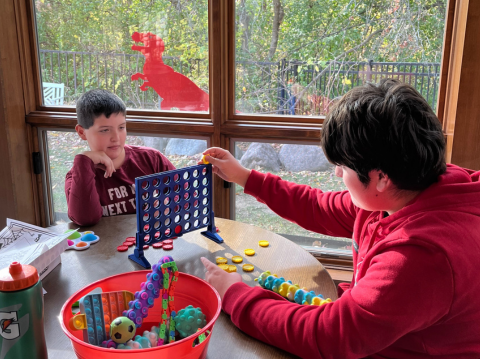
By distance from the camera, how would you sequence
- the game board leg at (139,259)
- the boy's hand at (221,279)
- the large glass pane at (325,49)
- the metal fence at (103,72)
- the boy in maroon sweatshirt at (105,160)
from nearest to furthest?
1. the boy's hand at (221,279)
2. the game board leg at (139,259)
3. the boy in maroon sweatshirt at (105,160)
4. the large glass pane at (325,49)
5. the metal fence at (103,72)

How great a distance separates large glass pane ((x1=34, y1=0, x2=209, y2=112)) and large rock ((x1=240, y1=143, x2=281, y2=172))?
0.97 feet

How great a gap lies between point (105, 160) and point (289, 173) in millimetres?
821

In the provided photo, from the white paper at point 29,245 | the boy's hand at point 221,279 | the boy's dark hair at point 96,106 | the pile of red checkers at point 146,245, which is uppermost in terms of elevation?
the boy's dark hair at point 96,106

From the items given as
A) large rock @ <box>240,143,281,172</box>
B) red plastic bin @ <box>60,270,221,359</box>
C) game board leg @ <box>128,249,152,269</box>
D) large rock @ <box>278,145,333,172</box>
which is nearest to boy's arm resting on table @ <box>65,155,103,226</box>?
game board leg @ <box>128,249,152,269</box>

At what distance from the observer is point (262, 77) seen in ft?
6.35

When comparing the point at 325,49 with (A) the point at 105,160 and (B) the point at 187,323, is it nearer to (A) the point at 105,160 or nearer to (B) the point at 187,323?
(A) the point at 105,160

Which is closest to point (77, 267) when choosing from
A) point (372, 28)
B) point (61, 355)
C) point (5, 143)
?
point (61, 355)

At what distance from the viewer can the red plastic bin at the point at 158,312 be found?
0.65 meters

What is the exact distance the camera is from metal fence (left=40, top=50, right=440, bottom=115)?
5.95ft

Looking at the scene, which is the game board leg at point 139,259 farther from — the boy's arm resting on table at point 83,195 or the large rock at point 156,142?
the large rock at point 156,142

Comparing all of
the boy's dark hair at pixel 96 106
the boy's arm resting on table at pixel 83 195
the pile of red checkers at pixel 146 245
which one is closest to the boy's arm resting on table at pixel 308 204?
the pile of red checkers at pixel 146 245

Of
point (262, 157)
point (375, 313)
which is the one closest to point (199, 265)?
point (375, 313)

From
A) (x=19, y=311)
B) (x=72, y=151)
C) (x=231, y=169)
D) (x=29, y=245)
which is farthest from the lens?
(x=72, y=151)

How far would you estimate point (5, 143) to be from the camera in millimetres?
2074
